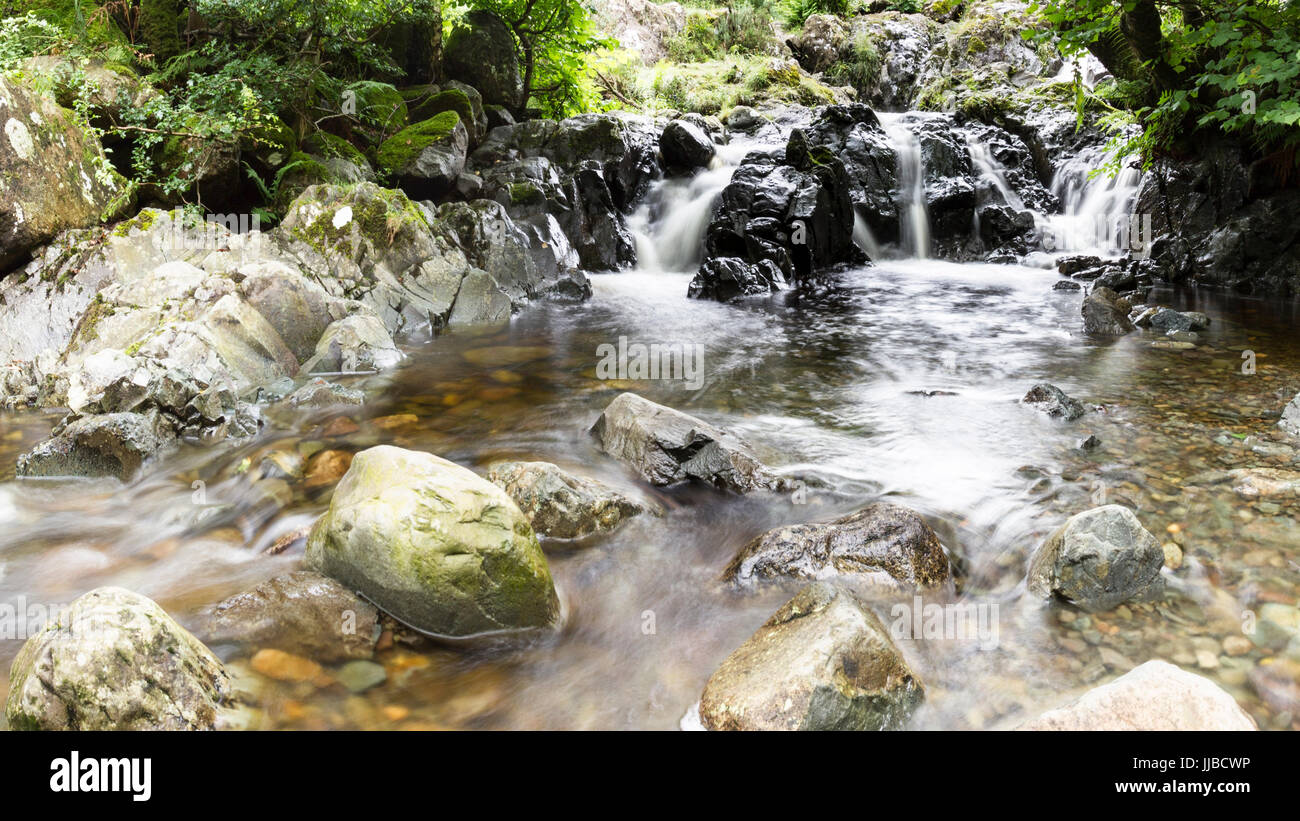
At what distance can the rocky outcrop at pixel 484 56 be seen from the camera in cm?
1404

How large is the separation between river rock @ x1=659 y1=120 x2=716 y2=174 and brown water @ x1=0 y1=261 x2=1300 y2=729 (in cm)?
796

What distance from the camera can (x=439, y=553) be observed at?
306cm

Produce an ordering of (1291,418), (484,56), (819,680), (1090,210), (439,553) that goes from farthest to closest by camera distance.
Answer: (484,56), (1090,210), (1291,418), (439,553), (819,680)

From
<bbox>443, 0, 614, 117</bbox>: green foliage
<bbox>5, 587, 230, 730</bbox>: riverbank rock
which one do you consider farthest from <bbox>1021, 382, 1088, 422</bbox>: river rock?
<bbox>443, 0, 614, 117</bbox>: green foliage

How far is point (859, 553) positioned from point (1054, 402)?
3.03 m

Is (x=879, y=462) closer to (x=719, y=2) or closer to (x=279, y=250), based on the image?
(x=279, y=250)

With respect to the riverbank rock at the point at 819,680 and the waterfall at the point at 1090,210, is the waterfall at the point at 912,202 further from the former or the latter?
the riverbank rock at the point at 819,680

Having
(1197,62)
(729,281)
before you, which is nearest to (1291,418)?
(1197,62)

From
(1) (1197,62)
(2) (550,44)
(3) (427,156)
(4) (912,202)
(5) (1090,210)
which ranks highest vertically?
(2) (550,44)

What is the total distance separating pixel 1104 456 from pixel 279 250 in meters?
8.63

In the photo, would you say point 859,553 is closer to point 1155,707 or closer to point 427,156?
point 1155,707

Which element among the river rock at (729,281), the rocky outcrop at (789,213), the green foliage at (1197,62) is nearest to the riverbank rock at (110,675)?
the river rock at (729,281)

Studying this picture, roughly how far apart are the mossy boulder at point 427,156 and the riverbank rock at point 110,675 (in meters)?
9.90

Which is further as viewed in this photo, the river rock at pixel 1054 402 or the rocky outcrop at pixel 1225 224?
the rocky outcrop at pixel 1225 224
